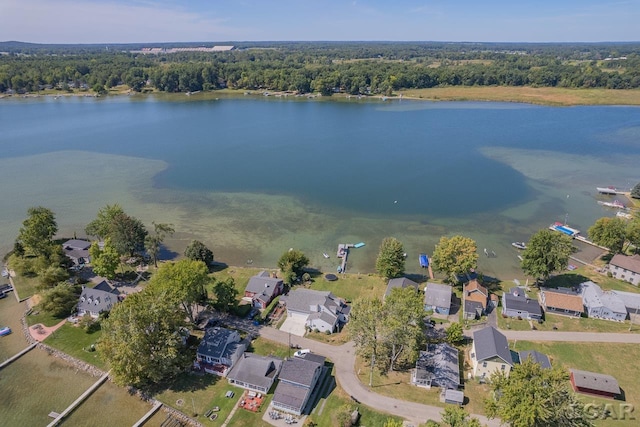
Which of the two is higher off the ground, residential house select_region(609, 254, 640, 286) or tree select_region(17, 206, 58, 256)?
tree select_region(17, 206, 58, 256)

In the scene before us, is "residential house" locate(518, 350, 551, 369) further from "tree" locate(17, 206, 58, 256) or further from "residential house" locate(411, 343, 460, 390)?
"tree" locate(17, 206, 58, 256)

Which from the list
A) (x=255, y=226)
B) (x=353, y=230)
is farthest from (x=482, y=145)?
(x=255, y=226)

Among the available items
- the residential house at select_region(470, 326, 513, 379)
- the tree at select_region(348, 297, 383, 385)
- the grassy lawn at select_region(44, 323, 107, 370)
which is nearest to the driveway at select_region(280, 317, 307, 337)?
the tree at select_region(348, 297, 383, 385)

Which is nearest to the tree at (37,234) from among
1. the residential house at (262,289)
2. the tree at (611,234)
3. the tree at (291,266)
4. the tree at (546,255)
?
the residential house at (262,289)

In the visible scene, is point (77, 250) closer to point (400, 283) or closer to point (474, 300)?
point (400, 283)

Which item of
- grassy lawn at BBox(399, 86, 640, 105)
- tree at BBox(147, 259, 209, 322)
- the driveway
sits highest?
tree at BBox(147, 259, 209, 322)

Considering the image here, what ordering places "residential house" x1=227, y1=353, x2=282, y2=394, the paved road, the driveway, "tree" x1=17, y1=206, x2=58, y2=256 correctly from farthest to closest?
"tree" x1=17, y1=206, x2=58, y2=256 < the driveway < "residential house" x1=227, y1=353, x2=282, y2=394 < the paved road

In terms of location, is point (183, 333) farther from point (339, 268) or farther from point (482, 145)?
point (482, 145)
